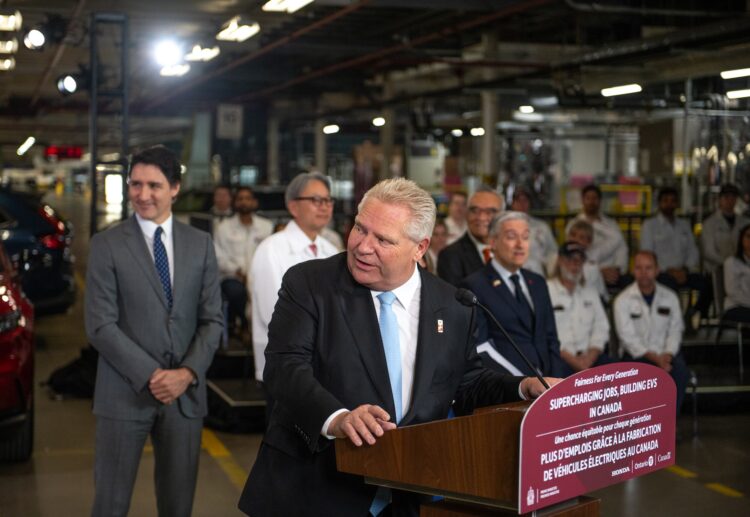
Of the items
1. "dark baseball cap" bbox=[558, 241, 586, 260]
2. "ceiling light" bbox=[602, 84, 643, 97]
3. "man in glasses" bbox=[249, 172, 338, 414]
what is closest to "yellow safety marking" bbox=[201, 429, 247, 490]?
"man in glasses" bbox=[249, 172, 338, 414]

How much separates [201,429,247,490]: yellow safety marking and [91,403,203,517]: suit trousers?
255 centimetres

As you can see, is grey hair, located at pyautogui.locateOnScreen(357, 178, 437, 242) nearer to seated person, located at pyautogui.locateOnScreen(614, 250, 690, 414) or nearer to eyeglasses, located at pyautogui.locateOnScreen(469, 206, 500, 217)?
eyeglasses, located at pyautogui.locateOnScreen(469, 206, 500, 217)

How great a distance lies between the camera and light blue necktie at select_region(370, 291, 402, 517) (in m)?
2.88

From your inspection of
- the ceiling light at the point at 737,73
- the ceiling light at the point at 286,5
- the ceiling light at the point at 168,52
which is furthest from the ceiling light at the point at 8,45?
the ceiling light at the point at 737,73

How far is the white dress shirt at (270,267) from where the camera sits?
525 centimetres

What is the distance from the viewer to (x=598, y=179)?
2519 cm

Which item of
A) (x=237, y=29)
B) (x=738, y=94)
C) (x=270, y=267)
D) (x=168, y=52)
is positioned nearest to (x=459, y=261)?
(x=270, y=267)

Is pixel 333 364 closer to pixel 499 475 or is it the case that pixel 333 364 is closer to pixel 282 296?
pixel 282 296

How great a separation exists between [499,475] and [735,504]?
4645 mm

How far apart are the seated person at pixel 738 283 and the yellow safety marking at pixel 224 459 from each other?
15.6ft

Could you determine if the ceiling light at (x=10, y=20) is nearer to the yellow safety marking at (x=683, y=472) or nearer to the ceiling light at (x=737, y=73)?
the ceiling light at (x=737, y=73)

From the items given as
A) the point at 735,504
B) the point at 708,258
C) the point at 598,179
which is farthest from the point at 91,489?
the point at 598,179

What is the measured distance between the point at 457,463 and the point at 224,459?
5.19 meters

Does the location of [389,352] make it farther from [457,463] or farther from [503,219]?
[503,219]
